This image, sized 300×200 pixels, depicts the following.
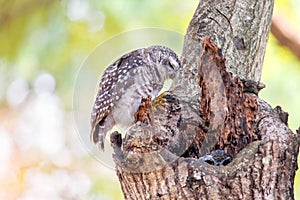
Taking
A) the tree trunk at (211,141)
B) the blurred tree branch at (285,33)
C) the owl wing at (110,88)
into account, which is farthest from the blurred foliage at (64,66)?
the tree trunk at (211,141)

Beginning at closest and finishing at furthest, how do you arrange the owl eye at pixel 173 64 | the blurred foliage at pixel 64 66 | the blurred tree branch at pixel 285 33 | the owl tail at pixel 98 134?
the owl tail at pixel 98 134 → the owl eye at pixel 173 64 → the blurred foliage at pixel 64 66 → the blurred tree branch at pixel 285 33

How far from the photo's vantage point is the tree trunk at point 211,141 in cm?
123

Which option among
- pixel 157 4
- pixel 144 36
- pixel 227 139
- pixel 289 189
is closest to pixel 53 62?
pixel 157 4

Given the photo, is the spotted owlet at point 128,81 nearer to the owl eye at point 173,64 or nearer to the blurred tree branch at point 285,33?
the owl eye at point 173,64

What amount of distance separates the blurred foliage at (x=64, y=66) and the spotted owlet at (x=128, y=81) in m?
0.71

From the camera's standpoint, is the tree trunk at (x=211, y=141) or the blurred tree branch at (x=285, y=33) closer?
the tree trunk at (x=211, y=141)

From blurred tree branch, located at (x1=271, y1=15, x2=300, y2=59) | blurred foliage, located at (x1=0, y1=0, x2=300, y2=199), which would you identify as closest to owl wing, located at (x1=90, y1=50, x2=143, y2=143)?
blurred foliage, located at (x1=0, y1=0, x2=300, y2=199)

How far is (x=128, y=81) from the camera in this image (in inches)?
77.4

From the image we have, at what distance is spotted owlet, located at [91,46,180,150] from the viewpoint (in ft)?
6.24

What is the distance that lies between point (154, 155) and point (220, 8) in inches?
35.6

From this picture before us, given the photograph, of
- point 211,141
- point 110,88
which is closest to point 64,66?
point 110,88

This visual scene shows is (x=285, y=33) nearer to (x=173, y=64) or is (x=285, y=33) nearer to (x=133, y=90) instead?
(x=173, y=64)

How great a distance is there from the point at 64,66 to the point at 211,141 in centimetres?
169

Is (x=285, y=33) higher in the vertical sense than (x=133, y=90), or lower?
higher
